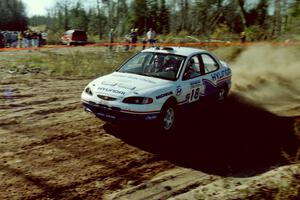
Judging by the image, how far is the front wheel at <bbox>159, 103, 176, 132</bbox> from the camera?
779 cm

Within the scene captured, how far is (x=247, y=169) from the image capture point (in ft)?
22.1

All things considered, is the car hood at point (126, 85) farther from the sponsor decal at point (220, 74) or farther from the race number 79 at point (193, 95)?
the sponsor decal at point (220, 74)

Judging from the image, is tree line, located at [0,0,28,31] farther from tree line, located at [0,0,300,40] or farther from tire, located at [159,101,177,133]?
tire, located at [159,101,177,133]

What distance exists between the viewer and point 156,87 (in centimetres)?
770

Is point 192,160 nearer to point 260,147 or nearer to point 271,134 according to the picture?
point 260,147

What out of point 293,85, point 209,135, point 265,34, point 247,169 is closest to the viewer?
point 247,169

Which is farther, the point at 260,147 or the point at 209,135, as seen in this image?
the point at 209,135

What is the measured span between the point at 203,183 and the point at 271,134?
3421 millimetres

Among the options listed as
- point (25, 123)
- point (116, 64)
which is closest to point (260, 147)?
point (25, 123)

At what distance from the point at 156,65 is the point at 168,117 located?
1400 mm

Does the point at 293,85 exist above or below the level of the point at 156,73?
below

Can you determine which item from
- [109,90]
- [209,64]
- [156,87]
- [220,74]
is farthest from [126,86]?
[220,74]

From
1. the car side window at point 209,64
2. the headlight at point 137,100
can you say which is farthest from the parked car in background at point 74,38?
the headlight at point 137,100

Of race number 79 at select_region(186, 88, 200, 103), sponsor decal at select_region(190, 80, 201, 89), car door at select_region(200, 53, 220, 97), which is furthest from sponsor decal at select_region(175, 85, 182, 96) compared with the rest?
car door at select_region(200, 53, 220, 97)
